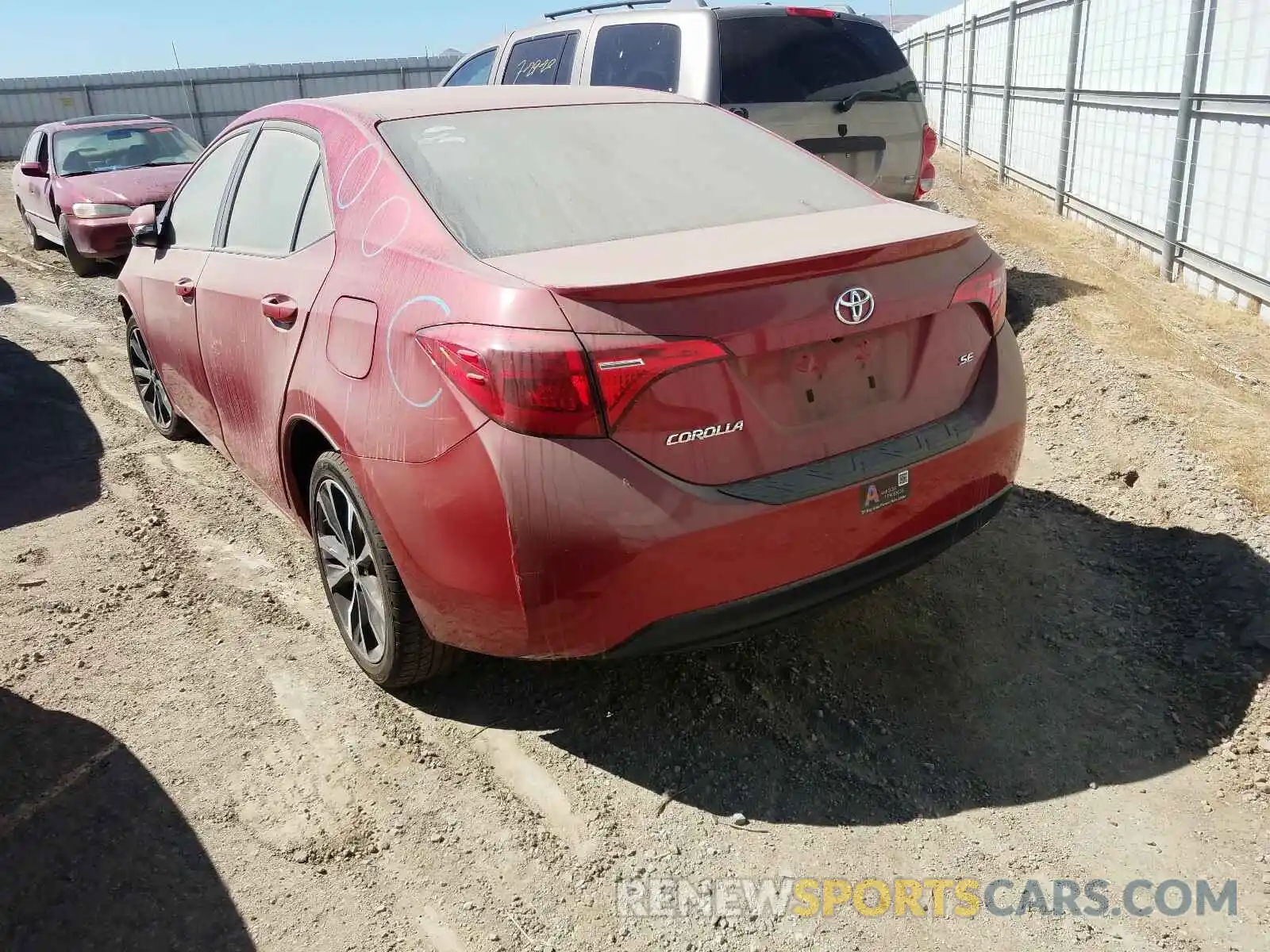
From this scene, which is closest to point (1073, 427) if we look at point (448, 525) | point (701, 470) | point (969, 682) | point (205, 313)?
point (969, 682)

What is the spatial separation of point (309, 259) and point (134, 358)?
3.19 meters

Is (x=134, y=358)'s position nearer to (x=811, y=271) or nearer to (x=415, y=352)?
(x=415, y=352)

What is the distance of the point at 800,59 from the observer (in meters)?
6.12

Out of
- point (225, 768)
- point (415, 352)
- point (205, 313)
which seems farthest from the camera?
point (205, 313)

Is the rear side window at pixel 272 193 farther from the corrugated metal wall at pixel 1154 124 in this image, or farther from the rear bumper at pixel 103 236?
the rear bumper at pixel 103 236

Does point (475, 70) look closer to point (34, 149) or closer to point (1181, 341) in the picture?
point (1181, 341)

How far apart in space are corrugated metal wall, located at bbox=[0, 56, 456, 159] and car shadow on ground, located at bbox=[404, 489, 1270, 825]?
1031 inches

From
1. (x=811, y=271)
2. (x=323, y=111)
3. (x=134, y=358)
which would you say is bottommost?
(x=134, y=358)

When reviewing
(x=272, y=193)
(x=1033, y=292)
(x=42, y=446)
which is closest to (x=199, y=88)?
A: (x=42, y=446)

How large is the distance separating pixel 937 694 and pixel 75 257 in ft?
36.2

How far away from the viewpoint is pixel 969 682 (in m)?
3.11

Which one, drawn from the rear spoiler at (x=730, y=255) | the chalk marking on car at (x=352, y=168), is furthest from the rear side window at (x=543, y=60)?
the rear spoiler at (x=730, y=255)

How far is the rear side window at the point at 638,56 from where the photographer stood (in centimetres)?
603

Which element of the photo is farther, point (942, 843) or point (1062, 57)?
Answer: point (1062, 57)
